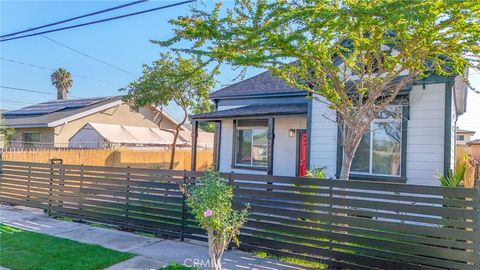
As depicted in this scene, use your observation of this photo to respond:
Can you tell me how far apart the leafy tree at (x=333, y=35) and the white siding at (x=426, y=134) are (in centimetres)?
156

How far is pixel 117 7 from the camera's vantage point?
793 cm

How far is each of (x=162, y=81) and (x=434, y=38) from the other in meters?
13.2

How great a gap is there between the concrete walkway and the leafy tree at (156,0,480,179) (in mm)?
2361

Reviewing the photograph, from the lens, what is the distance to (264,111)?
416 inches

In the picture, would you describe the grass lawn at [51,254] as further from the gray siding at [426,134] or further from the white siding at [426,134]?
the white siding at [426,134]

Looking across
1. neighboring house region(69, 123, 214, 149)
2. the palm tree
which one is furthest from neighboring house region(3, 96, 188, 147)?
the palm tree

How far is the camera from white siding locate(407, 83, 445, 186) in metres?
7.40

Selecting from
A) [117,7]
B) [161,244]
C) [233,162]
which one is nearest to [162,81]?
[233,162]

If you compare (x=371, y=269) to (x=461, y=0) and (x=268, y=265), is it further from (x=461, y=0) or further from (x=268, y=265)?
(x=461, y=0)

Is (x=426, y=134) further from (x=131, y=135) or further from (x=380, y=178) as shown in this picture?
(x=131, y=135)

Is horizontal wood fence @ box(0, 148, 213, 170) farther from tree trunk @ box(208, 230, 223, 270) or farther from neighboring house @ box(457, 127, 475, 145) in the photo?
neighboring house @ box(457, 127, 475, 145)

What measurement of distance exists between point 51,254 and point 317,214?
4.05 metres

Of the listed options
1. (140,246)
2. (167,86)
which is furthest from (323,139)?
(167,86)

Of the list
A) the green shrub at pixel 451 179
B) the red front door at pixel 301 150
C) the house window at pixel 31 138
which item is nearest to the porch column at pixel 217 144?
the red front door at pixel 301 150
